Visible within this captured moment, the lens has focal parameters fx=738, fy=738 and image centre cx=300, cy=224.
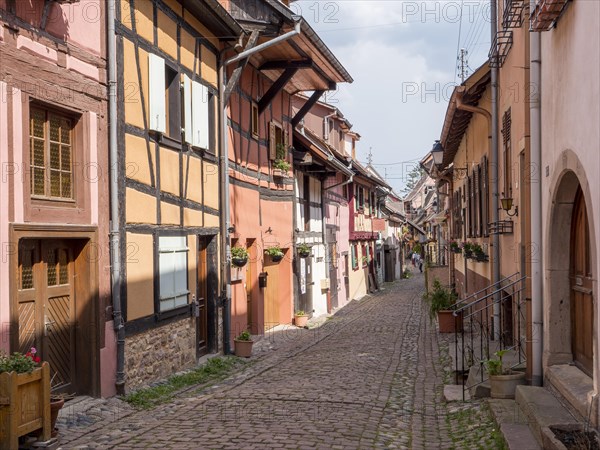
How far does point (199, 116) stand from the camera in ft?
39.6

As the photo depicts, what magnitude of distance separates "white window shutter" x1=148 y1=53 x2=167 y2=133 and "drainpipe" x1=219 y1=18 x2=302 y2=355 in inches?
112

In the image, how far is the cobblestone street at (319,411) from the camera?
278 inches

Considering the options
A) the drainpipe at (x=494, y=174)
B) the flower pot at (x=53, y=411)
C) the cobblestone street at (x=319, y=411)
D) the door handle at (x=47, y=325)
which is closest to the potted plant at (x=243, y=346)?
the cobblestone street at (x=319, y=411)

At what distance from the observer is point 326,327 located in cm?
2005

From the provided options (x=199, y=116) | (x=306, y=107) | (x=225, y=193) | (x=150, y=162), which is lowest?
(x=225, y=193)

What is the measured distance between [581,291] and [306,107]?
42.1 ft

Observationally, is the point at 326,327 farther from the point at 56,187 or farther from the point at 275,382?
the point at 56,187

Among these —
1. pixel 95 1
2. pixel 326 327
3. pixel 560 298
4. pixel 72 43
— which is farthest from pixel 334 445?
pixel 326 327

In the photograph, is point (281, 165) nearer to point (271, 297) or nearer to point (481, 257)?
point (271, 297)

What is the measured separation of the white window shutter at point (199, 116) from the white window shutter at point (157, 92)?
4.09 ft

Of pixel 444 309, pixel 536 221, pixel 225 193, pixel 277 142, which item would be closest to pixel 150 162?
pixel 225 193

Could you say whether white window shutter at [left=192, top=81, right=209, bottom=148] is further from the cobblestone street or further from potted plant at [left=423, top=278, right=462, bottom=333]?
potted plant at [left=423, top=278, right=462, bottom=333]

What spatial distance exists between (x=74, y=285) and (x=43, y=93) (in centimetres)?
224

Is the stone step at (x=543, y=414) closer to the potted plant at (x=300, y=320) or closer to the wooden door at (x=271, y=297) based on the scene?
the wooden door at (x=271, y=297)
